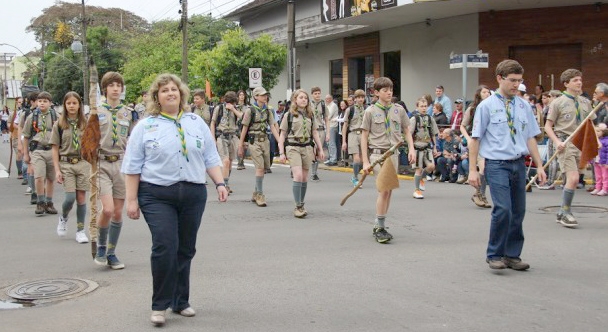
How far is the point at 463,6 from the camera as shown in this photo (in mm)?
20359

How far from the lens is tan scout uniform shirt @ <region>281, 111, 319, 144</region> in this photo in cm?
1134

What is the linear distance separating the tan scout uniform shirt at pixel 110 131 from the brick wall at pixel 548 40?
15.6m

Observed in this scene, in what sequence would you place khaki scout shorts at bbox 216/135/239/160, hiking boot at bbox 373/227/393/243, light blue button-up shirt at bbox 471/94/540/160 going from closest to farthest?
light blue button-up shirt at bbox 471/94/540/160 < hiking boot at bbox 373/227/393/243 < khaki scout shorts at bbox 216/135/239/160

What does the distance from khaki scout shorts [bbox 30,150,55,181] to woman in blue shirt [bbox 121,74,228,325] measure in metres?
6.03

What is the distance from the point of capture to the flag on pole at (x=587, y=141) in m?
9.23

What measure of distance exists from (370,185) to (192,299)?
9.07 meters

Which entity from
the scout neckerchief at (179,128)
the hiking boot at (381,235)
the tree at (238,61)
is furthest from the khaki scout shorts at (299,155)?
the tree at (238,61)

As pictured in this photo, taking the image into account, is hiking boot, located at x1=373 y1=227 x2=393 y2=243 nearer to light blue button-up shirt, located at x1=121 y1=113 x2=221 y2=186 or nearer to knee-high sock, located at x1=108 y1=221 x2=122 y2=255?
knee-high sock, located at x1=108 y1=221 x2=122 y2=255

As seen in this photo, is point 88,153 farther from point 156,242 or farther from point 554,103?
point 554,103

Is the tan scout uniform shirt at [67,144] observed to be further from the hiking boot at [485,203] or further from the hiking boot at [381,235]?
the hiking boot at [485,203]

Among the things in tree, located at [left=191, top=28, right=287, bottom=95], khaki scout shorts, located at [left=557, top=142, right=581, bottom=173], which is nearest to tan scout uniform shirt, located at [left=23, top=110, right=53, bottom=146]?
khaki scout shorts, located at [left=557, top=142, right=581, bottom=173]

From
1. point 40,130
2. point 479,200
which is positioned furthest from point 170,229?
point 479,200

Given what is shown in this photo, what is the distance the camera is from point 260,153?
1266 centimetres

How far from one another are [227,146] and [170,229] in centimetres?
910
